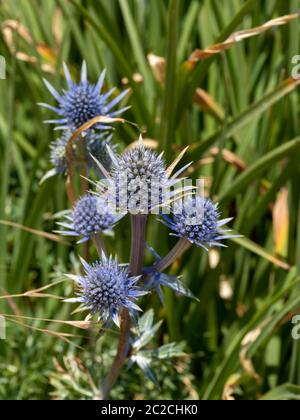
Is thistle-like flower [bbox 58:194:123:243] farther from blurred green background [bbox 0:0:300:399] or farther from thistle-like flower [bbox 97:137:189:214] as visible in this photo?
blurred green background [bbox 0:0:300:399]

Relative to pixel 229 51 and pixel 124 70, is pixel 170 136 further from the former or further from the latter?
pixel 229 51

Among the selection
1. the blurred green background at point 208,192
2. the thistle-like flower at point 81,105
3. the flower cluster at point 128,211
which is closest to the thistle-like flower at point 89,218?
the flower cluster at point 128,211

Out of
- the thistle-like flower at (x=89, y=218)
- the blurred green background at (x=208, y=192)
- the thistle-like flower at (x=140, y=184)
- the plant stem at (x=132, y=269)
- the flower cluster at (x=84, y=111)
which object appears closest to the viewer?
the thistle-like flower at (x=140, y=184)

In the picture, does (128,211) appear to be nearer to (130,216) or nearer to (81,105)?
(130,216)

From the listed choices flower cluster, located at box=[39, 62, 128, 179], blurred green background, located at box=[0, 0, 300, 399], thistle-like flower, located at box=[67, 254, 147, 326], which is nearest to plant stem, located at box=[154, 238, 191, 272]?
thistle-like flower, located at box=[67, 254, 147, 326]

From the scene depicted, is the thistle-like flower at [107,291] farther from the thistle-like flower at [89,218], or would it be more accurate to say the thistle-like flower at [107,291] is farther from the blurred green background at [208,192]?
the blurred green background at [208,192]
